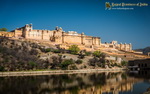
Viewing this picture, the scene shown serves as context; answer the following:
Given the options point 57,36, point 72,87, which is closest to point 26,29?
point 57,36

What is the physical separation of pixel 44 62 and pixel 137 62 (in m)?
22.7

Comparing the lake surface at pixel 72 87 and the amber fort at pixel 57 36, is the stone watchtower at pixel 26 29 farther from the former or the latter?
the lake surface at pixel 72 87

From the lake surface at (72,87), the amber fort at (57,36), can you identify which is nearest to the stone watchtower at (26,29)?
the amber fort at (57,36)

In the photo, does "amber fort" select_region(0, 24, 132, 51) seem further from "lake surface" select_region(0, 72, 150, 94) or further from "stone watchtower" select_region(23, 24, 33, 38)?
"lake surface" select_region(0, 72, 150, 94)

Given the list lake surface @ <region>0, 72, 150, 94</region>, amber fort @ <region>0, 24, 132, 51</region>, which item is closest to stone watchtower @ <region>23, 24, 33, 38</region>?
amber fort @ <region>0, 24, 132, 51</region>

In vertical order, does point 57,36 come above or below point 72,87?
above

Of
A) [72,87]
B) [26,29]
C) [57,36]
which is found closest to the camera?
[72,87]

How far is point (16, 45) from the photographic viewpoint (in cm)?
4256

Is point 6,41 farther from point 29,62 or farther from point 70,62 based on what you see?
point 70,62

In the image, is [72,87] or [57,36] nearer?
[72,87]

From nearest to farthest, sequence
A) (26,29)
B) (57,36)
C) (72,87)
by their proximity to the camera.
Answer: (72,87)
(26,29)
(57,36)

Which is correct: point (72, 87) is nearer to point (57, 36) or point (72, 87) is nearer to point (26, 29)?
point (26, 29)

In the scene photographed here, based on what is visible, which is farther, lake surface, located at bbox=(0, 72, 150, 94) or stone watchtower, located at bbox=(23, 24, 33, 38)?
stone watchtower, located at bbox=(23, 24, 33, 38)

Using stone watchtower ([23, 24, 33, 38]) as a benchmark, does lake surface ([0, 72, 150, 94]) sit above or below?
below
